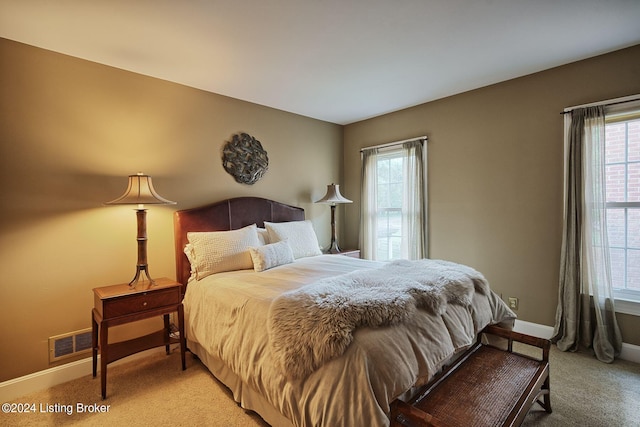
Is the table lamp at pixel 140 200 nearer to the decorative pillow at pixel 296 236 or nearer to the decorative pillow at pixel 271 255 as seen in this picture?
the decorative pillow at pixel 271 255

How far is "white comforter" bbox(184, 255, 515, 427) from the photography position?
4.19 feet

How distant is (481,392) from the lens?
1580 millimetres

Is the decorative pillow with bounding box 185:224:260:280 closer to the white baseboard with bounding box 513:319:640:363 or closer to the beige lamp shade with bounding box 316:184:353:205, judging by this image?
the beige lamp shade with bounding box 316:184:353:205

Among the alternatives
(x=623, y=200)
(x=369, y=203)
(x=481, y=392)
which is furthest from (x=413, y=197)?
(x=481, y=392)

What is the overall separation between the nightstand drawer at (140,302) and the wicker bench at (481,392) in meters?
1.88

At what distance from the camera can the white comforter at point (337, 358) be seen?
1.28m

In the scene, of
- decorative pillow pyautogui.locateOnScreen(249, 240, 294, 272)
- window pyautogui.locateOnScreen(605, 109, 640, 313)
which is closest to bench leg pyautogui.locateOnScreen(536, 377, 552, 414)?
window pyautogui.locateOnScreen(605, 109, 640, 313)

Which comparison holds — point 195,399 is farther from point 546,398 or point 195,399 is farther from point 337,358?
point 546,398

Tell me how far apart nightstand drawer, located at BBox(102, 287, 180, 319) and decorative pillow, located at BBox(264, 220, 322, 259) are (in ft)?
3.66

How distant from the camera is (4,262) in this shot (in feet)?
7.11

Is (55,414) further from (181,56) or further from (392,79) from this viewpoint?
(392,79)

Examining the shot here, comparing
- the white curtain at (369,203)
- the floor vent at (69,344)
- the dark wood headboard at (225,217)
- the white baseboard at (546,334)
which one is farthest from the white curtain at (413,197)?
the floor vent at (69,344)

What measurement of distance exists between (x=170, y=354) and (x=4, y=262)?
143cm

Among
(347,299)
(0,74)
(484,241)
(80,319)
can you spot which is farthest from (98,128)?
(484,241)
